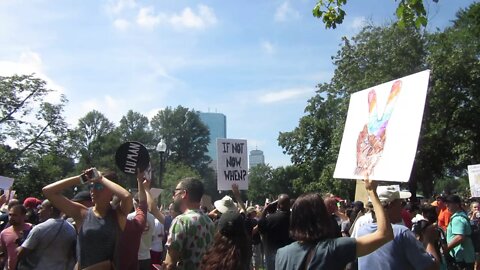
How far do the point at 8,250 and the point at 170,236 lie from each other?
3.12 metres

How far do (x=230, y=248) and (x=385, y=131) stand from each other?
2025mm

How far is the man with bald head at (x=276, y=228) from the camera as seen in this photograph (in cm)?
803

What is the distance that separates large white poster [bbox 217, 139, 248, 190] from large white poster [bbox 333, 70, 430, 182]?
4.61 metres

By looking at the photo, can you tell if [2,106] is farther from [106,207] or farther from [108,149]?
[108,149]

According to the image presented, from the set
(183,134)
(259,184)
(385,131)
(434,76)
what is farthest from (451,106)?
(259,184)

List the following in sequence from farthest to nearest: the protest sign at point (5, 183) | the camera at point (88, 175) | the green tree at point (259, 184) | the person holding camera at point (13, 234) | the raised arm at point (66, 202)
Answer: the green tree at point (259, 184) → the protest sign at point (5, 183) → the person holding camera at point (13, 234) → the raised arm at point (66, 202) → the camera at point (88, 175)

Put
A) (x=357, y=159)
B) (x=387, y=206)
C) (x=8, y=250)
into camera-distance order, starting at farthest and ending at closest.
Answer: (x=8, y=250) → (x=357, y=159) → (x=387, y=206)

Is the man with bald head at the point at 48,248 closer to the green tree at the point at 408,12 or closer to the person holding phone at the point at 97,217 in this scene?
the person holding phone at the point at 97,217

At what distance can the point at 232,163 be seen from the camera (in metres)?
10.4

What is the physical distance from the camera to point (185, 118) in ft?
317

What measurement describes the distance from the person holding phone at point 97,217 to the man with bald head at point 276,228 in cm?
387

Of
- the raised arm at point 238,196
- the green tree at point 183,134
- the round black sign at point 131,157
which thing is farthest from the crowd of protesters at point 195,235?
the green tree at point 183,134

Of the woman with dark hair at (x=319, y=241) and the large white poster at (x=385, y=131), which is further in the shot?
the large white poster at (x=385, y=131)

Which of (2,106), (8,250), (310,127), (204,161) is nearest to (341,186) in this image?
(310,127)
